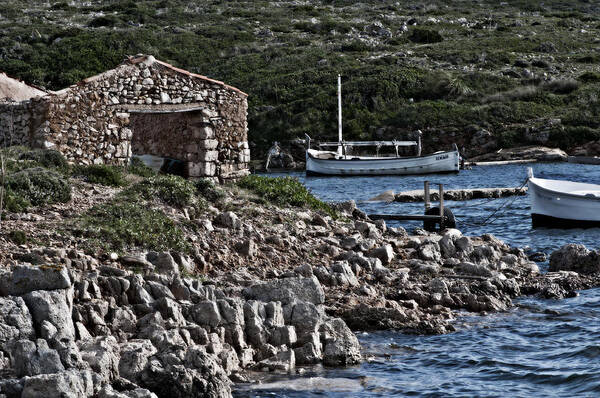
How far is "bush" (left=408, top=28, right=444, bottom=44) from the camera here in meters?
82.7

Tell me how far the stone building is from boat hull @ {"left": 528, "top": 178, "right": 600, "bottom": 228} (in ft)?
32.5

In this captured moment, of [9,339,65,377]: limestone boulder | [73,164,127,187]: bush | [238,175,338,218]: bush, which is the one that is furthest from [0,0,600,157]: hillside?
[9,339,65,377]: limestone boulder

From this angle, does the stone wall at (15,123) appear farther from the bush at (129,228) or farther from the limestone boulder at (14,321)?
the limestone boulder at (14,321)

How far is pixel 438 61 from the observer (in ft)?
246

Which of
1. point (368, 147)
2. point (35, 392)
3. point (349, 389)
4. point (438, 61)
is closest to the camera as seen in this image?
point (35, 392)

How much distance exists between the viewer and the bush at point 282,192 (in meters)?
20.2

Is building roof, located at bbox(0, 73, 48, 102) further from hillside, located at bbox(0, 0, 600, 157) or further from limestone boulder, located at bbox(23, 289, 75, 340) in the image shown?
hillside, located at bbox(0, 0, 600, 157)

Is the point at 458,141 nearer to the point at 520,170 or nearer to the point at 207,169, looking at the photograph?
the point at 520,170

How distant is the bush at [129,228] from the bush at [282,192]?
434 centimetres

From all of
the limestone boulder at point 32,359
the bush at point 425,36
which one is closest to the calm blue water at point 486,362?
the limestone boulder at point 32,359

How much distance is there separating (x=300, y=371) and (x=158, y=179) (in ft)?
27.0

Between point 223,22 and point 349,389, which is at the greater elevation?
point 223,22

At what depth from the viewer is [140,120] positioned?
2350 centimetres

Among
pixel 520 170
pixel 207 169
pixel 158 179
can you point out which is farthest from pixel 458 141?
pixel 158 179
